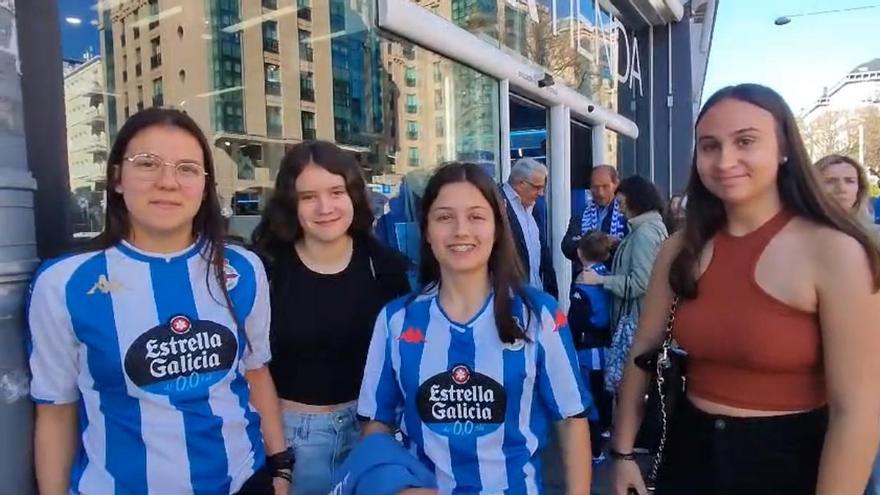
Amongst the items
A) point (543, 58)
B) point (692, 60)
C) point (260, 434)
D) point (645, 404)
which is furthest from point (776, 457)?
point (692, 60)

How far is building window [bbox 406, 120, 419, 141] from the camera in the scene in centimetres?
493

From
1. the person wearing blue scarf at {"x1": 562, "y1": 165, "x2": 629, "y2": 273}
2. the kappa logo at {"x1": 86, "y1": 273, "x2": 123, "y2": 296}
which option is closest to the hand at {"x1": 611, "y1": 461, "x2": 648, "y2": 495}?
the kappa logo at {"x1": 86, "y1": 273, "x2": 123, "y2": 296}

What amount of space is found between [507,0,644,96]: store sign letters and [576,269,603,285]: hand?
3501 millimetres

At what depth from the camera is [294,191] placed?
204 cm

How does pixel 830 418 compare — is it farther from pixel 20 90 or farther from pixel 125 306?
pixel 20 90

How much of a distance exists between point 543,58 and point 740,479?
20.7ft

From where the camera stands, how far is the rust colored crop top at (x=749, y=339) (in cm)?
146

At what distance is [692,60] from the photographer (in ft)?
41.7

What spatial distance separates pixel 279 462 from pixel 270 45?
262cm

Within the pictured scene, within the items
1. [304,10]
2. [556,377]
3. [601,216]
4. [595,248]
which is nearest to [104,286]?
[556,377]

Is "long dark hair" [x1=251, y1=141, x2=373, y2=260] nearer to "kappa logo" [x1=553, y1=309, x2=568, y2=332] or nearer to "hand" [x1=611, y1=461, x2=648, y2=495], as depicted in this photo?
"kappa logo" [x1=553, y1=309, x2=568, y2=332]

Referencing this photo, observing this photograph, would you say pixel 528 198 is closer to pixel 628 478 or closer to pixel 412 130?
pixel 412 130

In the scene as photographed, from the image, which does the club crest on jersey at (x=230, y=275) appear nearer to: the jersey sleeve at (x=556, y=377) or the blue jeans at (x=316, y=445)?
the blue jeans at (x=316, y=445)

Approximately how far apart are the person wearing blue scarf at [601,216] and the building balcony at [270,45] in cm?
269
